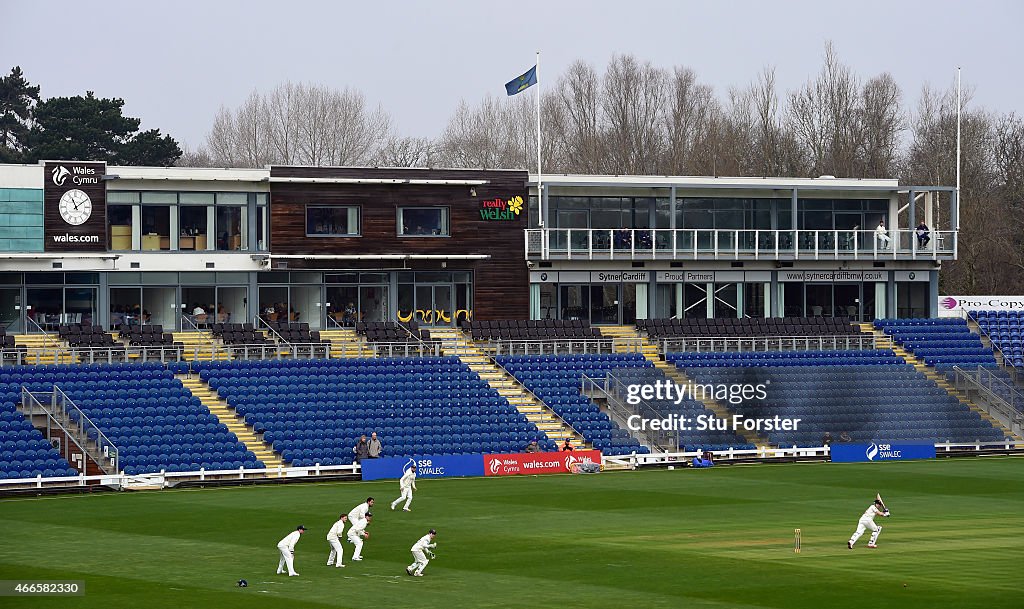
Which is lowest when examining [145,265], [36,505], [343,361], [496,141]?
[36,505]

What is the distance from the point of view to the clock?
54.3 m

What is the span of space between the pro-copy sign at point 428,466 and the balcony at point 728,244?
14.8 m

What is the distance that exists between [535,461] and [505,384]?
6.45 m

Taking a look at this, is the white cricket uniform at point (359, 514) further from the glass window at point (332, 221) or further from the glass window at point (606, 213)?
the glass window at point (606, 213)

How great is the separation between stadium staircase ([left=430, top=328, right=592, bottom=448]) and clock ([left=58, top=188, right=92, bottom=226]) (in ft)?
A: 46.1

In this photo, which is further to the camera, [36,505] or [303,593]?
[36,505]

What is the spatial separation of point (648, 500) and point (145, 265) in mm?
24630

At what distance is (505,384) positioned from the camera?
5444 centimetres

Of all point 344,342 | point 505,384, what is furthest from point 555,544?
point 344,342

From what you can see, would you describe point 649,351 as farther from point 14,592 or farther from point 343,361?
point 14,592

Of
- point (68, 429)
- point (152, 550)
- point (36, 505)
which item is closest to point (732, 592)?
point (152, 550)

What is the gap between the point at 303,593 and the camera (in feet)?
85.8

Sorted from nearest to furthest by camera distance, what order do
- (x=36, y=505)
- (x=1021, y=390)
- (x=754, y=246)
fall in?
(x=36, y=505)
(x=1021, y=390)
(x=754, y=246)

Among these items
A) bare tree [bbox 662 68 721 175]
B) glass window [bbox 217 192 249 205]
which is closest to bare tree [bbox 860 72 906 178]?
bare tree [bbox 662 68 721 175]
